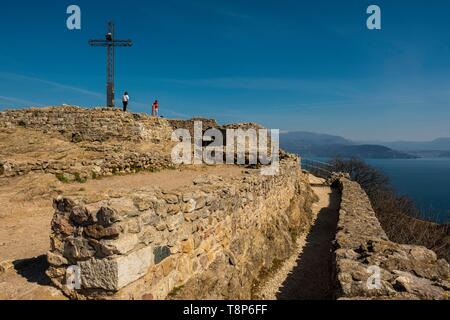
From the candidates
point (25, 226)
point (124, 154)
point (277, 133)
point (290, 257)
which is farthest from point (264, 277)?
point (277, 133)

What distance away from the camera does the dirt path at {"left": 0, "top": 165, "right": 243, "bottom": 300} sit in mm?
4473

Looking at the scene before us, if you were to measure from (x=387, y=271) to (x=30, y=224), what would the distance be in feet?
27.5

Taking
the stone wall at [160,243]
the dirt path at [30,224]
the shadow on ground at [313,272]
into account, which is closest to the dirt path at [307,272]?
the shadow on ground at [313,272]

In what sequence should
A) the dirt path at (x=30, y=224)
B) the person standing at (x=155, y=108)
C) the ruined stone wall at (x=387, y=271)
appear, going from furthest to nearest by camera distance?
the person standing at (x=155, y=108) < the ruined stone wall at (x=387, y=271) < the dirt path at (x=30, y=224)

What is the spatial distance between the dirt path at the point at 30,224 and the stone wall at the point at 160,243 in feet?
1.55

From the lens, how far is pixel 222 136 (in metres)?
26.8

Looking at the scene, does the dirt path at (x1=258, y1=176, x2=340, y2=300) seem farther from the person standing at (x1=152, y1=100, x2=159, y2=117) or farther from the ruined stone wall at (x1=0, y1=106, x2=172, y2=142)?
the person standing at (x1=152, y1=100, x2=159, y2=117)

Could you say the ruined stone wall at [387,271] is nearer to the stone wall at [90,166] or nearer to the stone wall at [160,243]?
the stone wall at [160,243]
